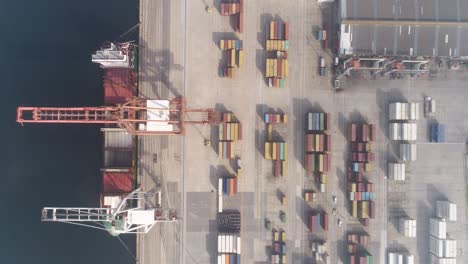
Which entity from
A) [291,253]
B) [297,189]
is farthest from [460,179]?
[291,253]

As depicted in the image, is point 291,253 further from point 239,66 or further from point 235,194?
point 239,66

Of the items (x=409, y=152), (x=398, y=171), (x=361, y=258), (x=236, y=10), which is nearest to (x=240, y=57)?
(x=236, y=10)

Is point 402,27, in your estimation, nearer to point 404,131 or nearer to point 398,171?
point 404,131

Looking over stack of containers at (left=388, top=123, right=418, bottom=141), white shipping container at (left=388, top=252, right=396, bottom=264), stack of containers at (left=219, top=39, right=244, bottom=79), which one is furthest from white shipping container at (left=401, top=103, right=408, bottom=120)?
stack of containers at (left=219, top=39, right=244, bottom=79)

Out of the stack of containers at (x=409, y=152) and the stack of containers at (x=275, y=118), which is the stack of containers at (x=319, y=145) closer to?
the stack of containers at (x=275, y=118)

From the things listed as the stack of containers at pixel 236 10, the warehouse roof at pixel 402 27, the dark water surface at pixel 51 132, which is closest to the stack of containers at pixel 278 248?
the dark water surface at pixel 51 132

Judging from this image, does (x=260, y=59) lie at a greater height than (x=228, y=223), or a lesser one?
greater
